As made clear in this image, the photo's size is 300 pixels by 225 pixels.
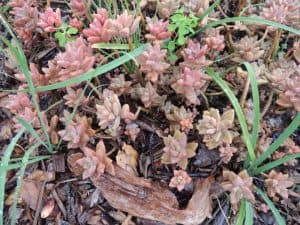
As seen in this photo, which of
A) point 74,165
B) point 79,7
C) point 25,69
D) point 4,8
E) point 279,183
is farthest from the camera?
point 4,8

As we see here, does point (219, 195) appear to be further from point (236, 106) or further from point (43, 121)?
point (43, 121)

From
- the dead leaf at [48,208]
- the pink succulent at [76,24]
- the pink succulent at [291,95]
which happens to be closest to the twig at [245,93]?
the pink succulent at [291,95]

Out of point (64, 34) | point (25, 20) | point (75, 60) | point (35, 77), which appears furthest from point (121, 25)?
point (25, 20)

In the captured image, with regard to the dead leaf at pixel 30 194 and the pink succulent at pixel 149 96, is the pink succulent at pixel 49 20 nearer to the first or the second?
the pink succulent at pixel 149 96

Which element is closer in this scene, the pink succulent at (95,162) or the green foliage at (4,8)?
the pink succulent at (95,162)

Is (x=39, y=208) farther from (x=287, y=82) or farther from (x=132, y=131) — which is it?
(x=287, y=82)

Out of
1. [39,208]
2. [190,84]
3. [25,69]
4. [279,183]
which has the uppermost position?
[25,69]

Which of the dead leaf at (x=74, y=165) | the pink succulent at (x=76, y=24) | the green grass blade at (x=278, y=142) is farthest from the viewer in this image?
the pink succulent at (x=76, y=24)
